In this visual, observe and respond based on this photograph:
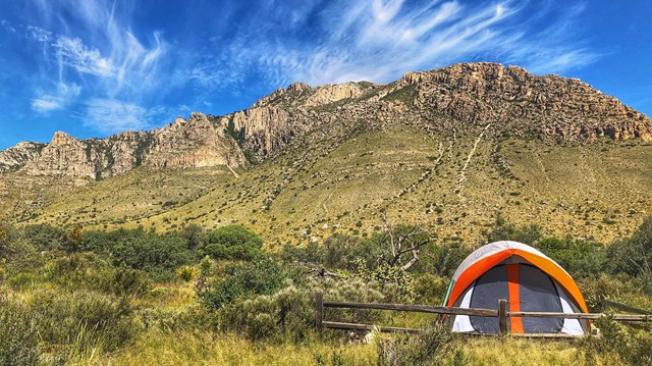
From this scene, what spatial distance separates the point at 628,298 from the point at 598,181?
4688cm

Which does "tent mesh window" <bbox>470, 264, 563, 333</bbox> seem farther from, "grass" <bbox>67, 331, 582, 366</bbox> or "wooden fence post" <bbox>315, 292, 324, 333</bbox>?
"wooden fence post" <bbox>315, 292, 324, 333</bbox>

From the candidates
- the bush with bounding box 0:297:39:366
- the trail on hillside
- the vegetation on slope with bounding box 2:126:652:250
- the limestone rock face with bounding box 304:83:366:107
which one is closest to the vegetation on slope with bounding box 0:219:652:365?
the bush with bounding box 0:297:39:366

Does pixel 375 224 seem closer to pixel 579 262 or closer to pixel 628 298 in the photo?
pixel 579 262

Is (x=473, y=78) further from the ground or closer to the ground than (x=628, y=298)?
further from the ground

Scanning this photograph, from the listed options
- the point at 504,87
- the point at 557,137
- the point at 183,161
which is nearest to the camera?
the point at 557,137

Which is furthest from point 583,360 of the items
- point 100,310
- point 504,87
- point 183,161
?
point 183,161

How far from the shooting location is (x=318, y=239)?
169 ft

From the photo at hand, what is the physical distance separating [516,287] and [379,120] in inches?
3208

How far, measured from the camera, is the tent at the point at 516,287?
33.6ft

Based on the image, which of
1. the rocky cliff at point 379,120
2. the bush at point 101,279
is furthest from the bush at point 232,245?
the rocky cliff at point 379,120

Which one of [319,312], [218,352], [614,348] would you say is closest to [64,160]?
[319,312]

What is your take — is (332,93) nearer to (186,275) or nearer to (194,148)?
(194,148)

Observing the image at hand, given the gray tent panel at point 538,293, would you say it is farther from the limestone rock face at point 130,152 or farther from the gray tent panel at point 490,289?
the limestone rock face at point 130,152

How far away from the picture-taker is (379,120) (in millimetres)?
89938
